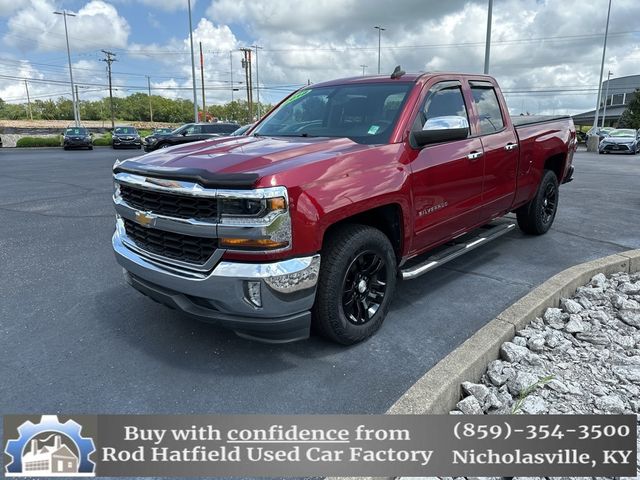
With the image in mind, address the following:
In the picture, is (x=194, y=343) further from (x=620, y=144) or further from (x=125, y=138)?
(x=125, y=138)

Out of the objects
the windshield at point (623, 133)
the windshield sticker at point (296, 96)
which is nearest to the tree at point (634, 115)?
the windshield at point (623, 133)

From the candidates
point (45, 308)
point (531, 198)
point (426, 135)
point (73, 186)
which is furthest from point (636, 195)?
point (73, 186)

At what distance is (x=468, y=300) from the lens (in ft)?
13.7

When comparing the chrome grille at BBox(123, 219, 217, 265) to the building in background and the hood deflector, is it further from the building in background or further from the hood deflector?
the building in background

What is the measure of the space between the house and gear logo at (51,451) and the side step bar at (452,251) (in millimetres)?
2371

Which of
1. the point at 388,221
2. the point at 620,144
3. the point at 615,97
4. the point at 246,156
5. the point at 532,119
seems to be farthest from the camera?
the point at 615,97

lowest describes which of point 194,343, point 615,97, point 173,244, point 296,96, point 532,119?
point 194,343

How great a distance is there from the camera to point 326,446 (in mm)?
2250

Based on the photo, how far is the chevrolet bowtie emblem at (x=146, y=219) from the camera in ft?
10.0

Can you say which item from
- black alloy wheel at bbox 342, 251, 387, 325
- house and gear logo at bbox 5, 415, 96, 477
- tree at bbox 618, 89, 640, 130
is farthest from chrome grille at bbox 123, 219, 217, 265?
tree at bbox 618, 89, 640, 130

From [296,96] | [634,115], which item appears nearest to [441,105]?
[296,96]

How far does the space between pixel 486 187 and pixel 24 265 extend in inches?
196

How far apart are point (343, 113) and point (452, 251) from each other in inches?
63.0

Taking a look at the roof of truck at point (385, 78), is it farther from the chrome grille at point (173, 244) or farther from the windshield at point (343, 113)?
the chrome grille at point (173, 244)
